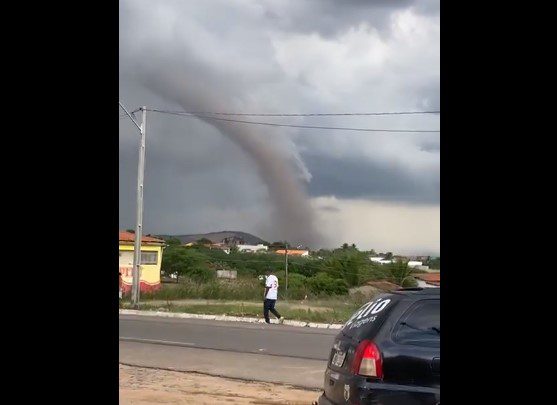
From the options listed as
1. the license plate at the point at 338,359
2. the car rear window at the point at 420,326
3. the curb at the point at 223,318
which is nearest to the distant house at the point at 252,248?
the curb at the point at 223,318

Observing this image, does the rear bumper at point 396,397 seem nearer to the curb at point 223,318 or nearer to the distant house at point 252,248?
the curb at point 223,318

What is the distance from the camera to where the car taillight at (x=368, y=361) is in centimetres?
462

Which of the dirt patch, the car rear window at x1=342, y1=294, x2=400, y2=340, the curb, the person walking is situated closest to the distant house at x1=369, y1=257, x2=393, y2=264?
the curb

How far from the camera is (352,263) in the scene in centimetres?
3928

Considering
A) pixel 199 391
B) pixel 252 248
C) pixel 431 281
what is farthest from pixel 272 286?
pixel 252 248

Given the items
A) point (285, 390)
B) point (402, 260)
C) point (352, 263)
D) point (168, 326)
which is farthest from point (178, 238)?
point (285, 390)

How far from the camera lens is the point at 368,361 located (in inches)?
184

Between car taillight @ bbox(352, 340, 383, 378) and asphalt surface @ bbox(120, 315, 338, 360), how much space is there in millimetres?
7043

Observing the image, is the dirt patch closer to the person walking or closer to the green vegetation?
the person walking

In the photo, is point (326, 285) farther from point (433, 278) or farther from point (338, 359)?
point (433, 278)

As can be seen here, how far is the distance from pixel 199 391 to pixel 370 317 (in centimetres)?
414
